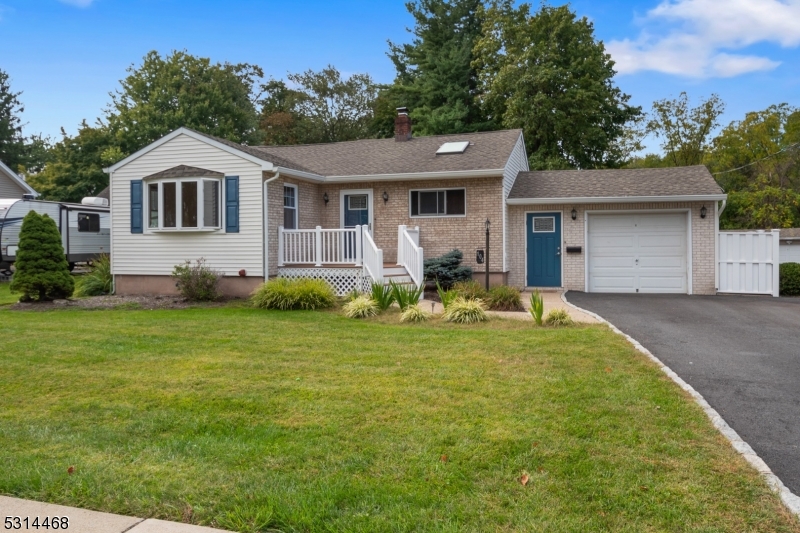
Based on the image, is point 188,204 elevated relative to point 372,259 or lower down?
elevated

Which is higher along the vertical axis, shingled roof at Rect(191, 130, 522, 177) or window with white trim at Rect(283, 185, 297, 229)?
shingled roof at Rect(191, 130, 522, 177)

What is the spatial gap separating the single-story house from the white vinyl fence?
0.30 m

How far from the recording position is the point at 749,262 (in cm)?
1455

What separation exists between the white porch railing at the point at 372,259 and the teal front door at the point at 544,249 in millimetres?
4888

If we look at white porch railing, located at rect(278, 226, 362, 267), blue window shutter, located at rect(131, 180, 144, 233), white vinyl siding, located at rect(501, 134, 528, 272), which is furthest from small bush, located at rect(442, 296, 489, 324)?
blue window shutter, located at rect(131, 180, 144, 233)

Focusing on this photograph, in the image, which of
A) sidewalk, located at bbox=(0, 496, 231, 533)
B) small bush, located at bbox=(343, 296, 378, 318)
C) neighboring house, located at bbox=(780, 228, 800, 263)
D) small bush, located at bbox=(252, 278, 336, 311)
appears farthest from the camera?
neighboring house, located at bbox=(780, 228, 800, 263)

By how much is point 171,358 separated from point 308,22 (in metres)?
12.6

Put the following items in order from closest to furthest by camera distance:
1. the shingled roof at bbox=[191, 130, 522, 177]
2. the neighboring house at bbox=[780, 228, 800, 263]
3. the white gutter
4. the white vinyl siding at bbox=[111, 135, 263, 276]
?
the white vinyl siding at bbox=[111, 135, 263, 276]
the white gutter
the shingled roof at bbox=[191, 130, 522, 177]
the neighboring house at bbox=[780, 228, 800, 263]

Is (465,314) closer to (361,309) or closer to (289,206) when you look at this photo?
(361,309)

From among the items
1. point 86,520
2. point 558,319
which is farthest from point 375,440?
point 558,319

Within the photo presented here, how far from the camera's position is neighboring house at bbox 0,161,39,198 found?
83.8ft

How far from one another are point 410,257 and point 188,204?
5275 mm

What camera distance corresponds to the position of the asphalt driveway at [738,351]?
439cm

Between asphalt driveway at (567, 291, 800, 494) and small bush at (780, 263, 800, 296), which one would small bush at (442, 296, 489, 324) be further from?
small bush at (780, 263, 800, 296)
